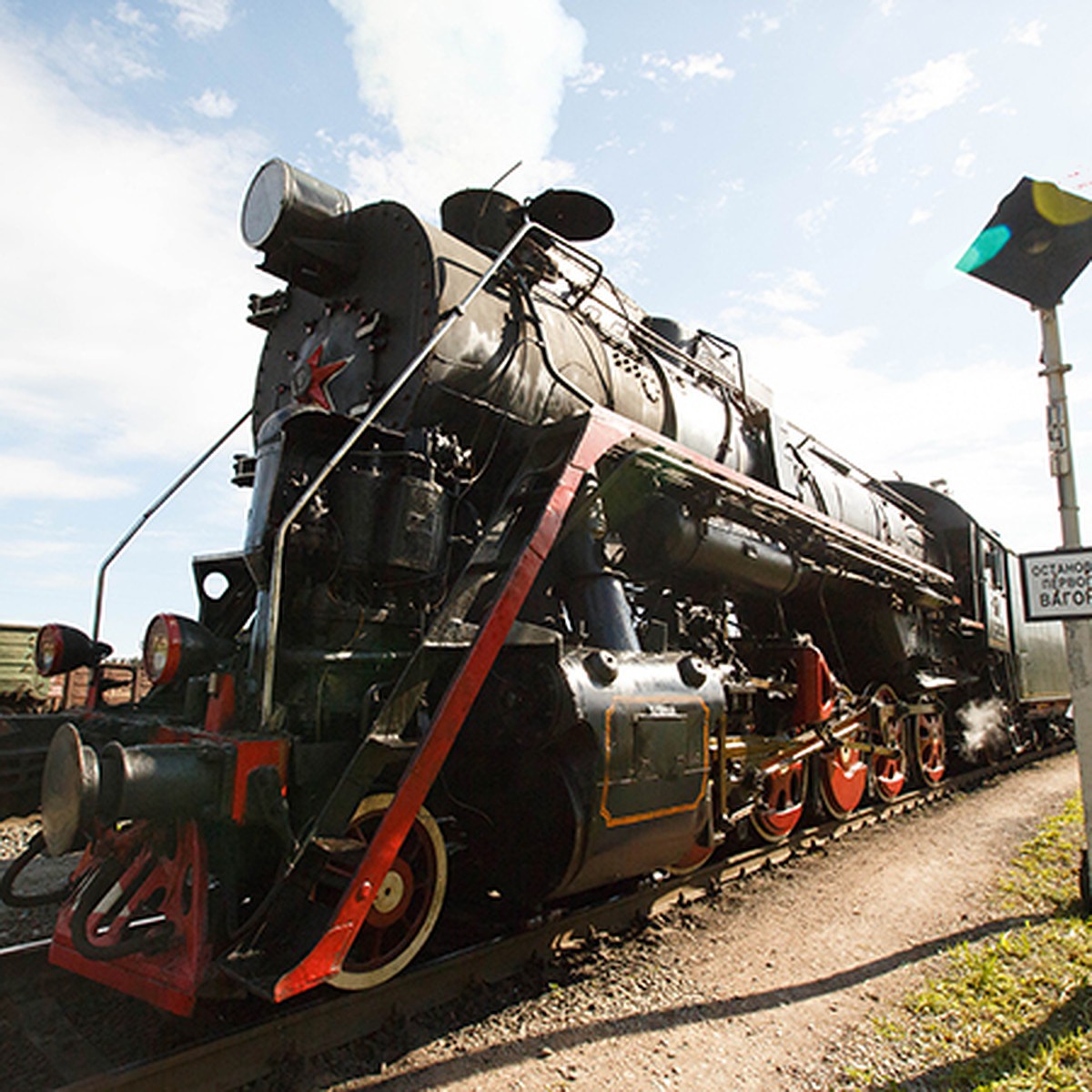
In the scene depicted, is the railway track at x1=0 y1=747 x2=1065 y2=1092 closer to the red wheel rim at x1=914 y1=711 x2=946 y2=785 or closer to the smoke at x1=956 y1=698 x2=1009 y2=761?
the red wheel rim at x1=914 y1=711 x2=946 y2=785

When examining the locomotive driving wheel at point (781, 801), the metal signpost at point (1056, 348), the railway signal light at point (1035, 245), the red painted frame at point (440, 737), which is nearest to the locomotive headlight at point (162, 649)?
the red painted frame at point (440, 737)

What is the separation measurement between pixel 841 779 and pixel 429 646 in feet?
16.0

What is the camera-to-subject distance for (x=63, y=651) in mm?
4059

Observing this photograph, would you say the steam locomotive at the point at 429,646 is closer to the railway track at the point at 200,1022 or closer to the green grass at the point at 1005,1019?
the railway track at the point at 200,1022

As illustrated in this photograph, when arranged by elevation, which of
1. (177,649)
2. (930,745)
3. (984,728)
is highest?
(177,649)

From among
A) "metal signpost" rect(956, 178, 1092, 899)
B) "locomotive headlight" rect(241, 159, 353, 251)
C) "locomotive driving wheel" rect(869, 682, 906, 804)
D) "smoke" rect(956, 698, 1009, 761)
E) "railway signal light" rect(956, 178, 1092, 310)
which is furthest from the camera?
"smoke" rect(956, 698, 1009, 761)

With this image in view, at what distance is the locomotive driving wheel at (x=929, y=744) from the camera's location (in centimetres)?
888

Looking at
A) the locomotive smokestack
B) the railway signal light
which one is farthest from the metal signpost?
the locomotive smokestack

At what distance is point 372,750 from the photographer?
3.14 m

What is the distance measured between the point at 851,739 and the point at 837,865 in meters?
1.33

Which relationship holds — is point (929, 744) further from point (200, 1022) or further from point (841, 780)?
point (200, 1022)

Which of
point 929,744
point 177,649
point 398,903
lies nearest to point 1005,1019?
point 398,903

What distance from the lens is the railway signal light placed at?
15.0 feet

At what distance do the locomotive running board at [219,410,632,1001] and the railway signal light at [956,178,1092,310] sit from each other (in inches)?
102
